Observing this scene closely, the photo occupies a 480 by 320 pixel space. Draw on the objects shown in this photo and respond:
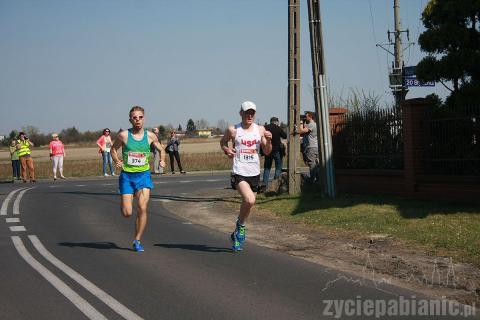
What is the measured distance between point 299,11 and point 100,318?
11.4 metres

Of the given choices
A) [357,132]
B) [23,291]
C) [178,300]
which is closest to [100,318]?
[178,300]

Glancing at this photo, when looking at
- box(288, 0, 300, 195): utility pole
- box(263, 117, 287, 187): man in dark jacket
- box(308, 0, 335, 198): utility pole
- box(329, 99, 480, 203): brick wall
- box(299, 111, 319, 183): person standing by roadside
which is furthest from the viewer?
box(263, 117, 287, 187): man in dark jacket

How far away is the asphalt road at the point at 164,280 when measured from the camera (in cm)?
621

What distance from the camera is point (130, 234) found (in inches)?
450

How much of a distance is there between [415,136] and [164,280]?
7.40m

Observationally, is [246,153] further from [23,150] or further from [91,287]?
[23,150]

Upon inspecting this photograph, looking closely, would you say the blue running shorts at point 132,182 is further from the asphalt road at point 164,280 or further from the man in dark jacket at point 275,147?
the man in dark jacket at point 275,147

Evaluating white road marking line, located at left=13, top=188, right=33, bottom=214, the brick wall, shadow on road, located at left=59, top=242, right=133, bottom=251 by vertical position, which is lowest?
shadow on road, located at left=59, top=242, right=133, bottom=251

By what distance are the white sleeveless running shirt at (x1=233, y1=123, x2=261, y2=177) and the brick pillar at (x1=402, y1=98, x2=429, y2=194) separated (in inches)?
198

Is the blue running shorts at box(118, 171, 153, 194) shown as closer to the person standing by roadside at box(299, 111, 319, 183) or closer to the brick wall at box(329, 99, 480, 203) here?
the brick wall at box(329, 99, 480, 203)

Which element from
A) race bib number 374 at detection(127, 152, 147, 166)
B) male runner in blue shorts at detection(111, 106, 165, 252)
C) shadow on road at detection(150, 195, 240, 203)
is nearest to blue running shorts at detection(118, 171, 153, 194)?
male runner in blue shorts at detection(111, 106, 165, 252)

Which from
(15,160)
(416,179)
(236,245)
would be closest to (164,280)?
(236,245)

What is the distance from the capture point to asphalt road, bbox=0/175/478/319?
621 centimetres

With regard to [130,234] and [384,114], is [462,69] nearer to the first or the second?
[384,114]
